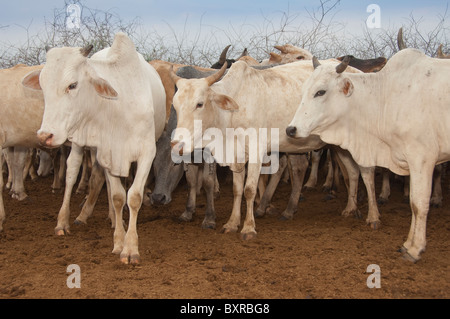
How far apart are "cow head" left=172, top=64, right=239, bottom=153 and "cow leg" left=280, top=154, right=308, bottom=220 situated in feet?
5.39

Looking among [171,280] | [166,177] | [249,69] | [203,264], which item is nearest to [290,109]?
[249,69]

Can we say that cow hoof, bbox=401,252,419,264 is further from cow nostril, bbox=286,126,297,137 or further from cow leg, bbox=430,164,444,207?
cow leg, bbox=430,164,444,207

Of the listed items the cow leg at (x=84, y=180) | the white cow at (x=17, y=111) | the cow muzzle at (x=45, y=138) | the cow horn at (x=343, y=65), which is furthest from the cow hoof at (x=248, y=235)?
the cow leg at (x=84, y=180)

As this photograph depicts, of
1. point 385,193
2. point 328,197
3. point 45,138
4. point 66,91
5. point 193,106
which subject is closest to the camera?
point 45,138

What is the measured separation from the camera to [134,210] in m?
4.73

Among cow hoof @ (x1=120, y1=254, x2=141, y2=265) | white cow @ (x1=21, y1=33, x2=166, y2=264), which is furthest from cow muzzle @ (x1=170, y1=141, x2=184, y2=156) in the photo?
cow hoof @ (x1=120, y1=254, x2=141, y2=265)

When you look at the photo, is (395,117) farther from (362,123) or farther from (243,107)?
(243,107)

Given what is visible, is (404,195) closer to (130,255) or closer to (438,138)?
(438,138)

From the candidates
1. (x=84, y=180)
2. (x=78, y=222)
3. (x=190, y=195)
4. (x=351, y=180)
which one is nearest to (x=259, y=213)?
(x=190, y=195)

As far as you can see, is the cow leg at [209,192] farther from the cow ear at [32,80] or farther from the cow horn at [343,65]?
the cow ear at [32,80]

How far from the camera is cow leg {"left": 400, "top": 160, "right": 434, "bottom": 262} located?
4.58 metres

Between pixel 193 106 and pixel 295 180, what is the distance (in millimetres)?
2062

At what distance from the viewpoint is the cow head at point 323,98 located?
16.3ft

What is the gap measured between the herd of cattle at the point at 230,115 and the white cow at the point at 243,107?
11 millimetres
